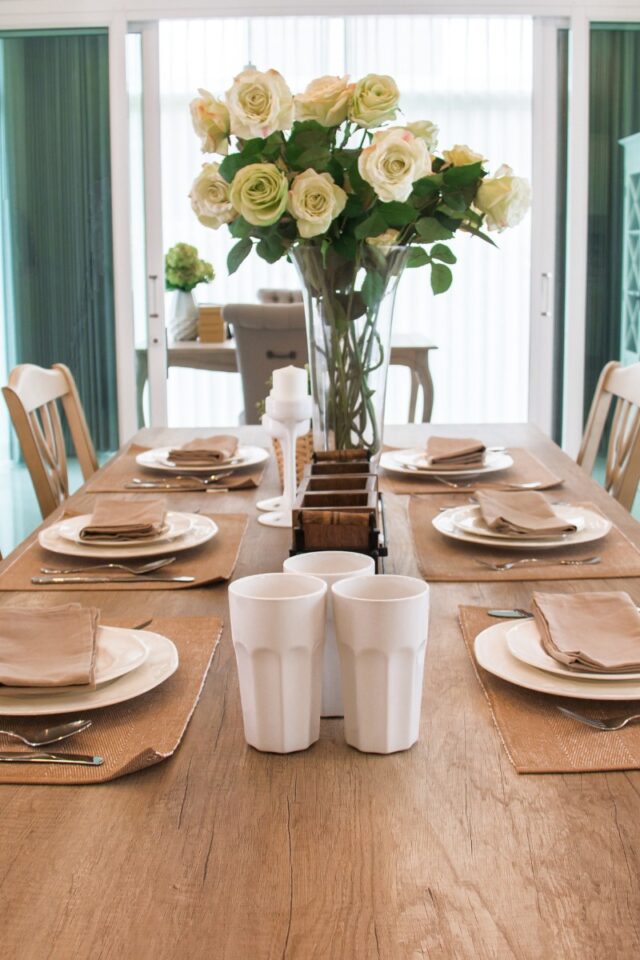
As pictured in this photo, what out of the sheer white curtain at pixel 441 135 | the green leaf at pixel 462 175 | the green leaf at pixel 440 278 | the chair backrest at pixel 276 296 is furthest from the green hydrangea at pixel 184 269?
the green leaf at pixel 462 175

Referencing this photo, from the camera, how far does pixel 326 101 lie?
4.98 feet

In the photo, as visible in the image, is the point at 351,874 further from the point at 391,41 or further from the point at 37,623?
the point at 391,41

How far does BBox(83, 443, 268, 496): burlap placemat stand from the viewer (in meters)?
1.99

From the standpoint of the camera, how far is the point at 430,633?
1.17 meters

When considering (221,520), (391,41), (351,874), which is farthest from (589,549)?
(391,41)

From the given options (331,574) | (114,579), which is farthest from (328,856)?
(114,579)

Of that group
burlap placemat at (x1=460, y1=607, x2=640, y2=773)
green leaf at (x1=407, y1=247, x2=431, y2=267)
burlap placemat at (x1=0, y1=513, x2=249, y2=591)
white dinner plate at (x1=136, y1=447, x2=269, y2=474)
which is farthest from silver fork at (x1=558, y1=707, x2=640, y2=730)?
white dinner plate at (x1=136, y1=447, x2=269, y2=474)

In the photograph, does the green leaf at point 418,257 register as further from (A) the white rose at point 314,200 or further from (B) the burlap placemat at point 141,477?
(B) the burlap placemat at point 141,477

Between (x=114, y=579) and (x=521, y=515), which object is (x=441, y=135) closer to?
(x=521, y=515)

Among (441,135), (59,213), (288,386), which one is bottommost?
(288,386)

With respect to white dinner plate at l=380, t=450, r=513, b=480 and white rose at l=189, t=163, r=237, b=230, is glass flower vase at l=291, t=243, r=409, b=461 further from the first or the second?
white dinner plate at l=380, t=450, r=513, b=480

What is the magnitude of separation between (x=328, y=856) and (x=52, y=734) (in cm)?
28

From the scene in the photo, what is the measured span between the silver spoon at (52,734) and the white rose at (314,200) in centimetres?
81

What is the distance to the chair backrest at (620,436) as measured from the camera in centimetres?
222
